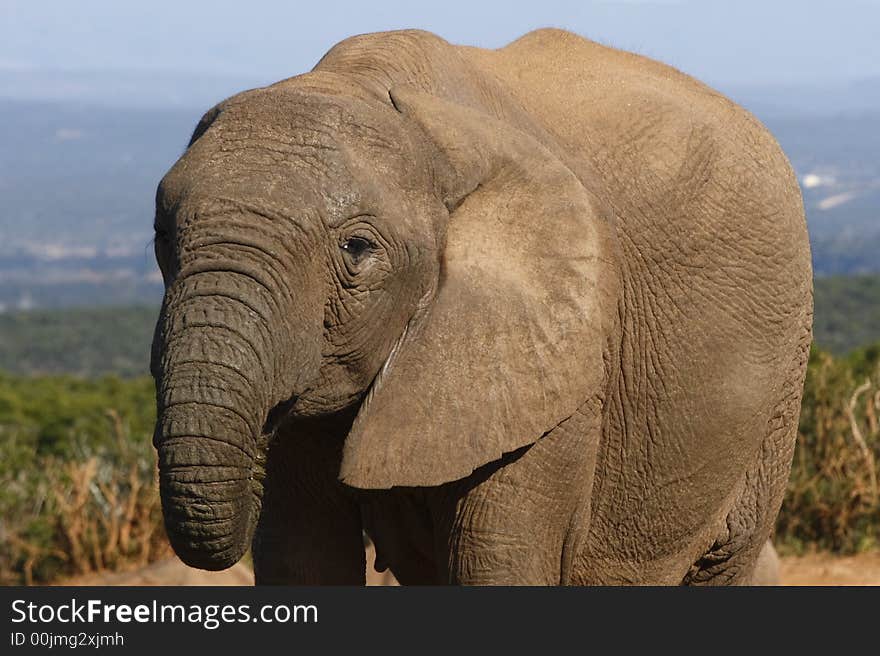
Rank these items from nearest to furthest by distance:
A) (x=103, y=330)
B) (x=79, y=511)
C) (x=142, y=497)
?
1. (x=79, y=511)
2. (x=142, y=497)
3. (x=103, y=330)

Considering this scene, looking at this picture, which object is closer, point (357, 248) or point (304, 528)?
point (357, 248)

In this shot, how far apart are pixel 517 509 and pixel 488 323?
46 cm

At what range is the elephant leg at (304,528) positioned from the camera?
3.80m

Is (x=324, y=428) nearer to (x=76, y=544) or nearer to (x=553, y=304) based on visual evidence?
(x=553, y=304)

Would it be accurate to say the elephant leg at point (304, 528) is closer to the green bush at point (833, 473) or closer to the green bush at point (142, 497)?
the green bush at point (142, 497)

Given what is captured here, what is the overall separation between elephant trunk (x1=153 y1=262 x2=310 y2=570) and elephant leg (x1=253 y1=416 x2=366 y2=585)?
0.85 metres

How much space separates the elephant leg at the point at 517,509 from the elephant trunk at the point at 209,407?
27.5 inches

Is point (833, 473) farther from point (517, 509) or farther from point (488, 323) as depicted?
point (488, 323)

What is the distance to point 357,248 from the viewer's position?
10.1ft

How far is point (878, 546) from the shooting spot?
7.41 m

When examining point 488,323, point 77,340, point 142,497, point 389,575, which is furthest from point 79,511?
point 77,340

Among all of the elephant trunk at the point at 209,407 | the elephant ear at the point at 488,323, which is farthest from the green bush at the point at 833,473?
the elephant trunk at the point at 209,407

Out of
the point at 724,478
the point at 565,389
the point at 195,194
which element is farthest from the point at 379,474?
the point at 724,478

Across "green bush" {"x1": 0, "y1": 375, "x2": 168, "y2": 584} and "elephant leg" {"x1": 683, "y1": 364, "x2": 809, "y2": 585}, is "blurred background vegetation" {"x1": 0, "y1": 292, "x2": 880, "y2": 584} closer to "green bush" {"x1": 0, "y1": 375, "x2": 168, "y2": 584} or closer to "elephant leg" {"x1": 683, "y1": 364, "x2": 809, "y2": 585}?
"green bush" {"x1": 0, "y1": 375, "x2": 168, "y2": 584}
